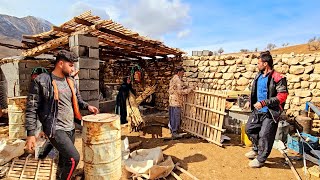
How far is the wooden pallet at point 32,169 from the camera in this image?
3.33 m

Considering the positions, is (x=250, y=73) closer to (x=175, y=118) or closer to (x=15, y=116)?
(x=175, y=118)

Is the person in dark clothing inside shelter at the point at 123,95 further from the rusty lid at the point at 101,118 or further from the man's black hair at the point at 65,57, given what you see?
the man's black hair at the point at 65,57

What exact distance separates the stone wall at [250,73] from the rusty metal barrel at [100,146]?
Answer: 626cm

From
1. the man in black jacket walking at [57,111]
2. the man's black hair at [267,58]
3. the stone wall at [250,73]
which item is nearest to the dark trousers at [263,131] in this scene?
the man's black hair at [267,58]

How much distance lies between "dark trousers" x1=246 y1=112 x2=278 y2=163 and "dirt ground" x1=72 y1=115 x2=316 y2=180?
0.39 meters

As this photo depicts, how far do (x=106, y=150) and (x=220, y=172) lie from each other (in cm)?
242

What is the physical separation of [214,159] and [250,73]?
4.47 m

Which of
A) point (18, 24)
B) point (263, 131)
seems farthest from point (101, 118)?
point (18, 24)

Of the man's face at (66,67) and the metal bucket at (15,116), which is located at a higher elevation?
the man's face at (66,67)

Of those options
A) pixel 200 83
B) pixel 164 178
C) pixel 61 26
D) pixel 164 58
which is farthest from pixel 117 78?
pixel 164 178

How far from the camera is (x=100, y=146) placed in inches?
127

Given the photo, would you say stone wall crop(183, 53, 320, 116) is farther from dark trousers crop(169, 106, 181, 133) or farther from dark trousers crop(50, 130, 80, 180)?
dark trousers crop(50, 130, 80, 180)

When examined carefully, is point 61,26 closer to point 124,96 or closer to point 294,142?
point 124,96

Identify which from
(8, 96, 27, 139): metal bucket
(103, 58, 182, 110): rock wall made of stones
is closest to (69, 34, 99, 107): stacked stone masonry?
(8, 96, 27, 139): metal bucket
